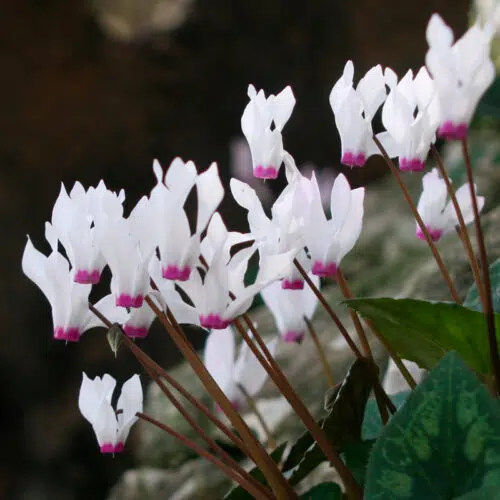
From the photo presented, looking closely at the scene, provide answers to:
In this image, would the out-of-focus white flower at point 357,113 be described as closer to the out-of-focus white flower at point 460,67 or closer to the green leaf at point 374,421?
the out-of-focus white flower at point 460,67

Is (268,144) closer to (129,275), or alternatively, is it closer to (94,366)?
(129,275)

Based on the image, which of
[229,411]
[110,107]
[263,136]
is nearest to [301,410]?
[229,411]

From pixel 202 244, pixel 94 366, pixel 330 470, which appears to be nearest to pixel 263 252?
pixel 202 244

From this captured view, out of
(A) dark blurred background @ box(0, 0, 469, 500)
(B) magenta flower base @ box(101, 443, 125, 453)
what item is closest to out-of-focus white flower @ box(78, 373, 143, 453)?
(B) magenta flower base @ box(101, 443, 125, 453)

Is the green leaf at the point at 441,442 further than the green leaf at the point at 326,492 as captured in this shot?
No

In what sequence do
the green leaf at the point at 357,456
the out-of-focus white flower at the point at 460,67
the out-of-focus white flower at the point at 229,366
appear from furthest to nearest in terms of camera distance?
the out-of-focus white flower at the point at 229,366
the green leaf at the point at 357,456
the out-of-focus white flower at the point at 460,67

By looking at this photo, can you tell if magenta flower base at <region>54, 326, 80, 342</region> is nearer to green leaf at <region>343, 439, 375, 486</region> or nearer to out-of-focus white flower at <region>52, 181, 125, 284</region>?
out-of-focus white flower at <region>52, 181, 125, 284</region>

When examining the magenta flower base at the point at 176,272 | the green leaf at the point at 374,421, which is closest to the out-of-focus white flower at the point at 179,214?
the magenta flower base at the point at 176,272

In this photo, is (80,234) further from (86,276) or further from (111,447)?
(111,447)
